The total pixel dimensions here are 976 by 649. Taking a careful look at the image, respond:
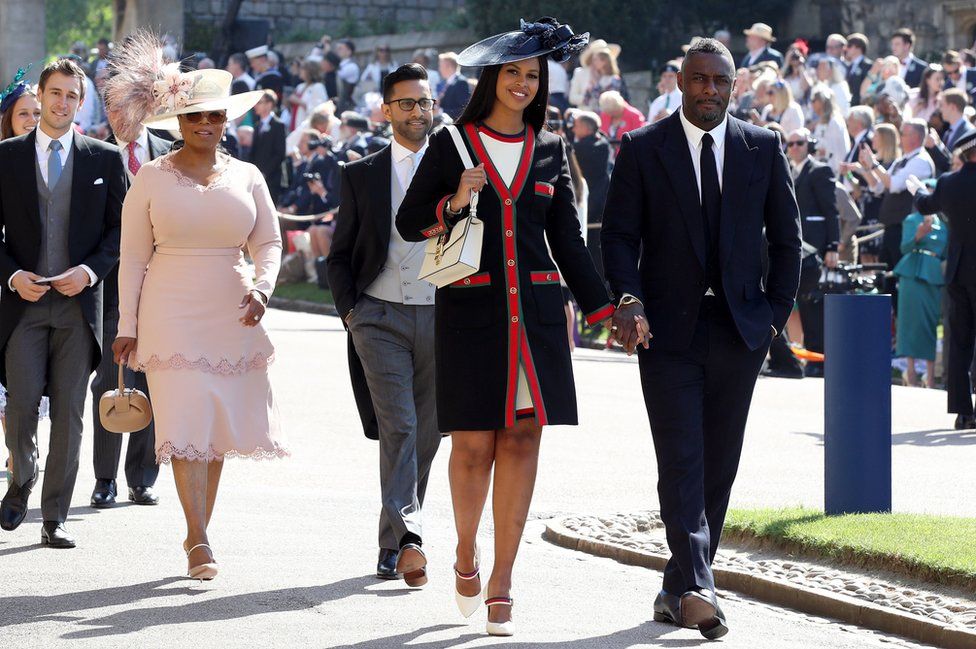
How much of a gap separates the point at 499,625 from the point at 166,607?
1.32 metres

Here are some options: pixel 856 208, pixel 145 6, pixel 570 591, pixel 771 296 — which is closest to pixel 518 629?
pixel 570 591

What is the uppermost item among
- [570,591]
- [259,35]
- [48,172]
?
[259,35]

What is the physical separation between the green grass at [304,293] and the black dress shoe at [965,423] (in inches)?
447

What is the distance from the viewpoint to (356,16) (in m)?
48.3

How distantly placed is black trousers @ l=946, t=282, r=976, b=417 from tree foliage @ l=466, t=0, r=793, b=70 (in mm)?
19364

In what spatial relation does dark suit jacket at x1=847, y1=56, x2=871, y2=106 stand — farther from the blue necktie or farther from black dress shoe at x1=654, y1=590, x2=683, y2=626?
black dress shoe at x1=654, y1=590, x2=683, y2=626

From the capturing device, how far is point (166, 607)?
23.1 ft

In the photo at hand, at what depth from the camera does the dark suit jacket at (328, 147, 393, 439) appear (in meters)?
7.81

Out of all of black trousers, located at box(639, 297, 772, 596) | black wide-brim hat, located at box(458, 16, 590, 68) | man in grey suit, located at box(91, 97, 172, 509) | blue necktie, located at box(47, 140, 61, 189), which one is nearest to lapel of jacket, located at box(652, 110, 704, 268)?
black trousers, located at box(639, 297, 772, 596)

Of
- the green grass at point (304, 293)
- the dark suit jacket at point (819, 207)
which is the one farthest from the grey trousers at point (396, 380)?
the green grass at point (304, 293)

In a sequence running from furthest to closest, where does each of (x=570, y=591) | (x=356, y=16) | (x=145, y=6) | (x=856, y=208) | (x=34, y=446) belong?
(x=356, y=16), (x=145, y=6), (x=856, y=208), (x=34, y=446), (x=570, y=591)

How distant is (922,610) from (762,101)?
1368 centimetres

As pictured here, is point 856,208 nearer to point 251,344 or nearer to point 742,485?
point 742,485

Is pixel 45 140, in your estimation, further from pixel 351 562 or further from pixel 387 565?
pixel 387 565
